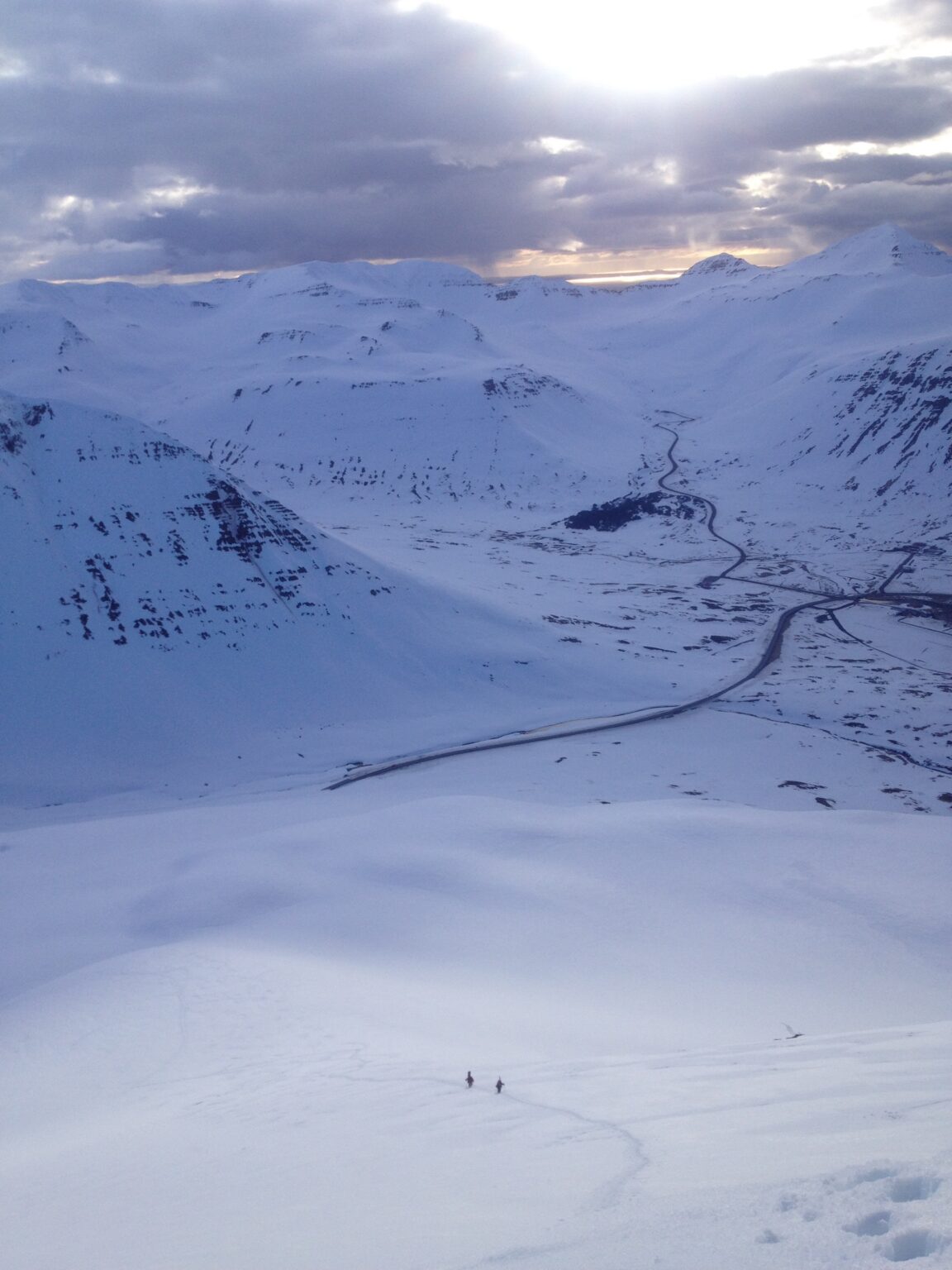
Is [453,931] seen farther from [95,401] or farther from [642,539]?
[95,401]

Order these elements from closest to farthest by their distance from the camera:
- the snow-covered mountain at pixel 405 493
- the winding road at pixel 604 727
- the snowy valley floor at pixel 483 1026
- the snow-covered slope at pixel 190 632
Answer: the snowy valley floor at pixel 483 1026 → the winding road at pixel 604 727 → the snow-covered slope at pixel 190 632 → the snow-covered mountain at pixel 405 493

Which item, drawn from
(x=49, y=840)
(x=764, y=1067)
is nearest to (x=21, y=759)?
(x=49, y=840)

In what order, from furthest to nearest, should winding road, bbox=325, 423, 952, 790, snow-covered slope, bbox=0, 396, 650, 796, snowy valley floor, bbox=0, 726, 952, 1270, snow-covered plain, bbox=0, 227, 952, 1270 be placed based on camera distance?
snow-covered slope, bbox=0, 396, 650, 796
winding road, bbox=325, 423, 952, 790
snow-covered plain, bbox=0, 227, 952, 1270
snowy valley floor, bbox=0, 726, 952, 1270

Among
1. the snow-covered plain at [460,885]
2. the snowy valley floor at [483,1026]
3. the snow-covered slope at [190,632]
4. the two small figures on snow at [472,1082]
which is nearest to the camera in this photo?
the snowy valley floor at [483,1026]

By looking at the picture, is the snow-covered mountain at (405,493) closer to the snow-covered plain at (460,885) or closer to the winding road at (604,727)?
the snow-covered plain at (460,885)

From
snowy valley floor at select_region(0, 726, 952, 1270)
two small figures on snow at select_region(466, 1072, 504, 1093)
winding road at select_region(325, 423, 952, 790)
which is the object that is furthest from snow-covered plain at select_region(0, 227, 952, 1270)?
winding road at select_region(325, 423, 952, 790)

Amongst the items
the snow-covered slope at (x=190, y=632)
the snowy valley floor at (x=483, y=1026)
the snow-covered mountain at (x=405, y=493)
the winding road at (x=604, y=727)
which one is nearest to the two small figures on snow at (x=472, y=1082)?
the snowy valley floor at (x=483, y=1026)

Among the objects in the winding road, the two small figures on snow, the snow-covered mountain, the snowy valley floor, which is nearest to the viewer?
the snowy valley floor

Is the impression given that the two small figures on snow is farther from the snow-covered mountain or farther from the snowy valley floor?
the snow-covered mountain
